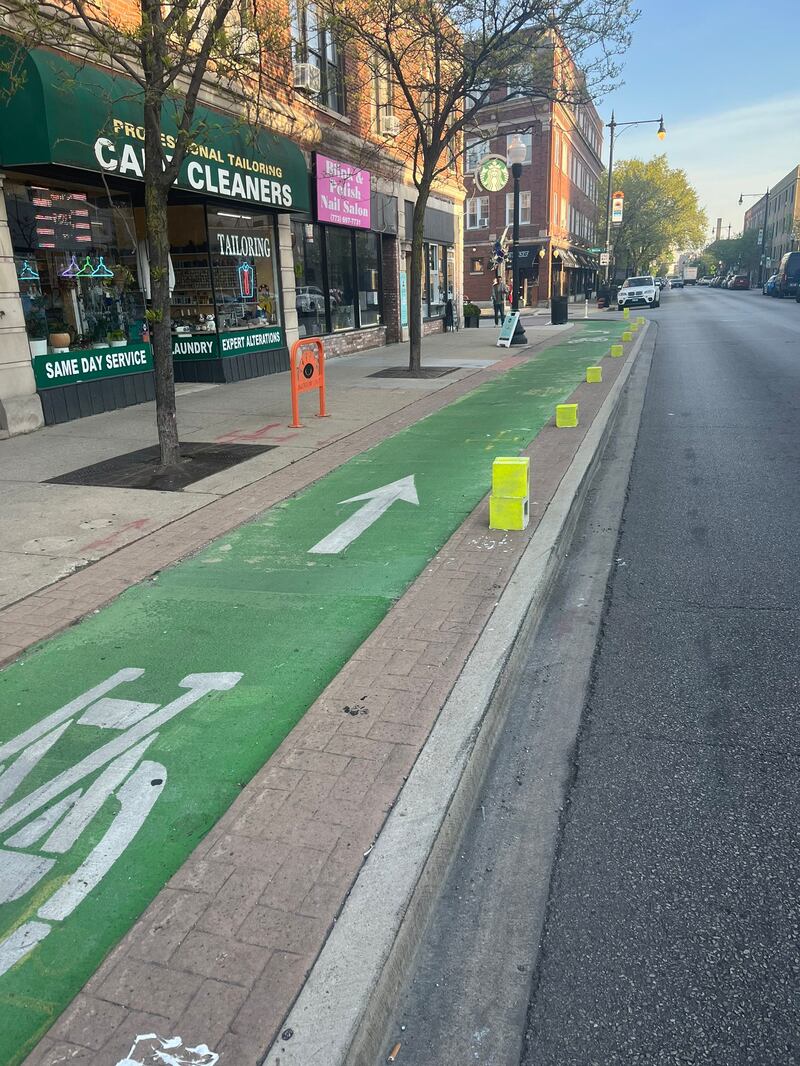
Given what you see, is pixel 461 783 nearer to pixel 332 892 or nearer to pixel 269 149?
pixel 332 892

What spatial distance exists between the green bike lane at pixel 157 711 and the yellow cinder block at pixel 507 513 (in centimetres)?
46

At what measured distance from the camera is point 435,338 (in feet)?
89.7

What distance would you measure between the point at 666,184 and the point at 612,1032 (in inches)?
3560

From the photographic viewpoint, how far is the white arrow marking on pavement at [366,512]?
6441 millimetres

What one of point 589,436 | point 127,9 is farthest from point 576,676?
point 127,9

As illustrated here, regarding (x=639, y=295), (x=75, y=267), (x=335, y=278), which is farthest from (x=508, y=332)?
(x=639, y=295)

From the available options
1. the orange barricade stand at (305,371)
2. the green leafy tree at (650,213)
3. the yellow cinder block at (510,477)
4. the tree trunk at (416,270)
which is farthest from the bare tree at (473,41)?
the green leafy tree at (650,213)

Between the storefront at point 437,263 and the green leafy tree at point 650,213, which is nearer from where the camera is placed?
the storefront at point 437,263

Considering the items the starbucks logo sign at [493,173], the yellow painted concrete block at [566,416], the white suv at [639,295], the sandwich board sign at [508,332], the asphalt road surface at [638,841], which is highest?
the starbucks logo sign at [493,173]

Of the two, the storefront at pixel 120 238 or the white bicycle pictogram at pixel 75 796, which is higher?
the storefront at pixel 120 238

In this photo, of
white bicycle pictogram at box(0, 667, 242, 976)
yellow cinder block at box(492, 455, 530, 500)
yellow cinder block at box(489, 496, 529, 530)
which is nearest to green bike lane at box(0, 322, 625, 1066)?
white bicycle pictogram at box(0, 667, 242, 976)

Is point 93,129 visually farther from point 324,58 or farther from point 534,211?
point 534,211

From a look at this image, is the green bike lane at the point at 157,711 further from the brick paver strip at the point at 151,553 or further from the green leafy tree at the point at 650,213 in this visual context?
the green leafy tree at the point at 650,213

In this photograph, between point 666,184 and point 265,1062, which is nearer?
point 265,1062
